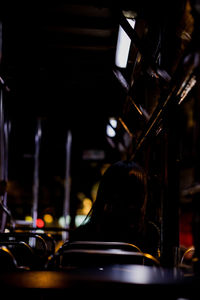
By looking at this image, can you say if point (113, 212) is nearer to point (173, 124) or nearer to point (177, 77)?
point (173, 124)

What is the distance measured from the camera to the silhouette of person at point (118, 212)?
13.0ft

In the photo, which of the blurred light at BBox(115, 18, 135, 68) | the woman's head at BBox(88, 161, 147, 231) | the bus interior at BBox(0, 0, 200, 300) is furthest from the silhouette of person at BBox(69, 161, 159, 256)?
the blurred light at BBox(115, 18, 135, 68)

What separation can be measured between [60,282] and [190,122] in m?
13.8

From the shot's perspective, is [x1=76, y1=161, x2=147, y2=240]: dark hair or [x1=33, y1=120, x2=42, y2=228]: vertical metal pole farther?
[x1=33, y1=120, x2=42, y2=228]: vertical metal pole

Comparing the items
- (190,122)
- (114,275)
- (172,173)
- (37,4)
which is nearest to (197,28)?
(114,275)

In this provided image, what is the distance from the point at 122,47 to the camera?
4941 mm

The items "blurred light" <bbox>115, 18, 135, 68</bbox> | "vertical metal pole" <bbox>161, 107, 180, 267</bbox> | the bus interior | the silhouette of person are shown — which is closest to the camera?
the bus interior

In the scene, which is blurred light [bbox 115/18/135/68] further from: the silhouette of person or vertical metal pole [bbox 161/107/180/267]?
Result: the silhouette of person

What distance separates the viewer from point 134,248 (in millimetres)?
3715

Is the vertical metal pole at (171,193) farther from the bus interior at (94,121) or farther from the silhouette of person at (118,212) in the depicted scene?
the silhouette of person at (118,212)

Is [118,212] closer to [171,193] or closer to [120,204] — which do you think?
[120,204]

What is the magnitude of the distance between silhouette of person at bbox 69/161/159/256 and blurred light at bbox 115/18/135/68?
1619mm

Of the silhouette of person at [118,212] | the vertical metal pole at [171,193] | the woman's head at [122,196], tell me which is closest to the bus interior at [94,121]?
the vertical metal pole at [171,193]

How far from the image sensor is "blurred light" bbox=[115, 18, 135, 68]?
458cm
